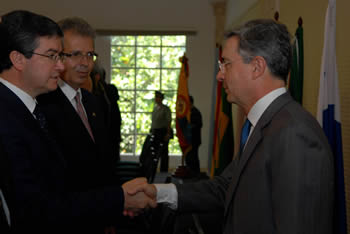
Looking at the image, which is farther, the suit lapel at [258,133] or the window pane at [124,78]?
the window pane at [124,78]

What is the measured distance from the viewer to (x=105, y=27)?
8883 mm

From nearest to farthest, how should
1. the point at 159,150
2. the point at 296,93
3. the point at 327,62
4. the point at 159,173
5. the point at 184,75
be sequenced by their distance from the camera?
the point at 327,62
the point at 296,93
the point at 159,150
the point at 184,75
the point at 159,173

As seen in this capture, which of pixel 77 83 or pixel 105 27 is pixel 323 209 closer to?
pixel 77 83

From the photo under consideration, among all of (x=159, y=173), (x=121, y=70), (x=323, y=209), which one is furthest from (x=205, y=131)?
(x=323, y=209)

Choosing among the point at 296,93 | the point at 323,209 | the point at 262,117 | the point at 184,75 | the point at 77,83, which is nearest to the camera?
the point at 323,209

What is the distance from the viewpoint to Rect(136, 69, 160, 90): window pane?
9.18m

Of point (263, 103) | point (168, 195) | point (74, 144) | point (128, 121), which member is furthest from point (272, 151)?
point (128, 121)

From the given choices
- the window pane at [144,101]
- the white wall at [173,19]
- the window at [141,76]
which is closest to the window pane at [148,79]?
the window at [141,76]

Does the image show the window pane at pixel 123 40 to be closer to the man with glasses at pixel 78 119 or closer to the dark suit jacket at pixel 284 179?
the man with glasses at pixel 78 119

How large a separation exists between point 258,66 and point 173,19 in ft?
24.9

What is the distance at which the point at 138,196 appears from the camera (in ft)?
6.69

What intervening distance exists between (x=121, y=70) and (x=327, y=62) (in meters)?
7.13

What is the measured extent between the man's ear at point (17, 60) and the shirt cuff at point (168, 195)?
3.06 feet

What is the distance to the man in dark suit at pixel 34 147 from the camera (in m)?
1.44
